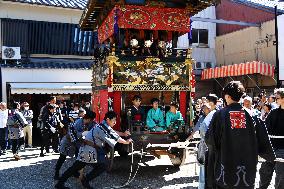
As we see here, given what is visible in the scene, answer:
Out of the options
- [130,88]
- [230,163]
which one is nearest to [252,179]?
[230,163]

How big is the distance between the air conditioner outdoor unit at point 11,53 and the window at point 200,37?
39.9ft

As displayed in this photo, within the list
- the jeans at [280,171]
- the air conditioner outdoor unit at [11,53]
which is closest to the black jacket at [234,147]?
the jeans at [280,171]

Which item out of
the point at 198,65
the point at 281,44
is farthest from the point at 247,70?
the point at 198,65

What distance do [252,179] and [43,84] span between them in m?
14.0

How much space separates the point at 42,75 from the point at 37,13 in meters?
3.10

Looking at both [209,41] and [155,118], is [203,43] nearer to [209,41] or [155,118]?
[209,41]

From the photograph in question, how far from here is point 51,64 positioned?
693 inches

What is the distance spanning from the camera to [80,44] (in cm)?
1869

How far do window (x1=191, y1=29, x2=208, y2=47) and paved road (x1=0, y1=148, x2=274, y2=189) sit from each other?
14.7 meters

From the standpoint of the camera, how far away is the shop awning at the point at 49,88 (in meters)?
15.8

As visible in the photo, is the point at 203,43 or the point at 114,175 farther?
the point at 203,43

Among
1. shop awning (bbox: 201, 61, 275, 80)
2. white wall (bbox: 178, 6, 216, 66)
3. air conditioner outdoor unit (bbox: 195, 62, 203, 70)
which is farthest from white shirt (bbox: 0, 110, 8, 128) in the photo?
air conditioner outdoor unit (bbox: 195, 62, 203, 70)

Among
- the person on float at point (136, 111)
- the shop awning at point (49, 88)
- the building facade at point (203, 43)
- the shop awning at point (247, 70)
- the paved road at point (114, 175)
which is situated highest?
the building facade at point (203, 43)

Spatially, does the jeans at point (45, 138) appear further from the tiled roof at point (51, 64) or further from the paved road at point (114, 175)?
the tiled roof at point (51, 64)
